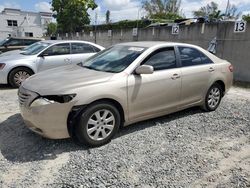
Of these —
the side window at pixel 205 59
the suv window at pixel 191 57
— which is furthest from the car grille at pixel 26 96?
the side window at pixel 205 59

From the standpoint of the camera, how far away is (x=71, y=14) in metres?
31.3

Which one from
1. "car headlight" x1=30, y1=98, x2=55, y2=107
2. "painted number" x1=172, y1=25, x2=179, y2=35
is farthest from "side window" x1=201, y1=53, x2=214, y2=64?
"painted number" x1=172, y1=25, x2=179, y2=35

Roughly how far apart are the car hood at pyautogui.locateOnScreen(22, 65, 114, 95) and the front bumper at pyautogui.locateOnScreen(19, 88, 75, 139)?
0.20 m

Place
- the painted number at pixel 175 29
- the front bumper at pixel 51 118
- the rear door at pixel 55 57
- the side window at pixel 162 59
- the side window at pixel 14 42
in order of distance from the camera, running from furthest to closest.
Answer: the side window at pixel 14 42
the painted number at pixel 175 29
the rear door at pixel 55 57
the side window at pixel 162 59
the front bumper at pixel 51 118

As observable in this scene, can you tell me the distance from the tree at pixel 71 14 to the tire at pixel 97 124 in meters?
28.7

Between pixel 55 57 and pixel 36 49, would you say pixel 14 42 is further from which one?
pixel 55 57

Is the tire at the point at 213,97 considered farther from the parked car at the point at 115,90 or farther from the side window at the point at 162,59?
the side window at the point at 162,59

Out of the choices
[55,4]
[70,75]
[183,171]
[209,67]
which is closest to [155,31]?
[209,67]

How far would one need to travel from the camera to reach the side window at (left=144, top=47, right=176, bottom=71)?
4234 millimetres

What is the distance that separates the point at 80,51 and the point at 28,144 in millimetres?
4910

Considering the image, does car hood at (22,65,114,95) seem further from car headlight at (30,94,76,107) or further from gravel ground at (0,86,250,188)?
Result: gravel ground at (0,86,250,188)

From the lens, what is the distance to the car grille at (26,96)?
3466 mm

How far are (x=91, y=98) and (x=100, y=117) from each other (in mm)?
343

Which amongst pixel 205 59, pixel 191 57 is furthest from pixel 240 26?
pixel 191 57
